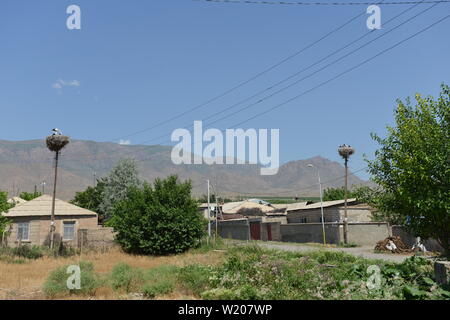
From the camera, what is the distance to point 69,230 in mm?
36844

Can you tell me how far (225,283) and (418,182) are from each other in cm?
683

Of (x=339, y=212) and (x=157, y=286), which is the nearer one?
(x=157, y=286)

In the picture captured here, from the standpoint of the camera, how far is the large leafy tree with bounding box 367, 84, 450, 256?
1219 cm

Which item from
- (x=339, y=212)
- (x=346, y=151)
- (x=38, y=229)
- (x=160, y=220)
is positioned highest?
(x=346, y=151)

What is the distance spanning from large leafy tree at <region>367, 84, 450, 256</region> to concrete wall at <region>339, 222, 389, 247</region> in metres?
26.1

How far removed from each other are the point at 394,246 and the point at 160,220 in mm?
17607

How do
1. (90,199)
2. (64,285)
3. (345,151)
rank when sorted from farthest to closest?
(90,199) → (345,151) → (64,285)

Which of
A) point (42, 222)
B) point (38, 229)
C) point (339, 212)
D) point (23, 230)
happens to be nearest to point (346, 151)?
point (339, 212)

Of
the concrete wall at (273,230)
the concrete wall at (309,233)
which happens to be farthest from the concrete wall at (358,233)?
the concrete wall at (273,230)

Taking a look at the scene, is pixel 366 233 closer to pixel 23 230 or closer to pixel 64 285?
pixel 23 230

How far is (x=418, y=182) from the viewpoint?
12555 millimetres
